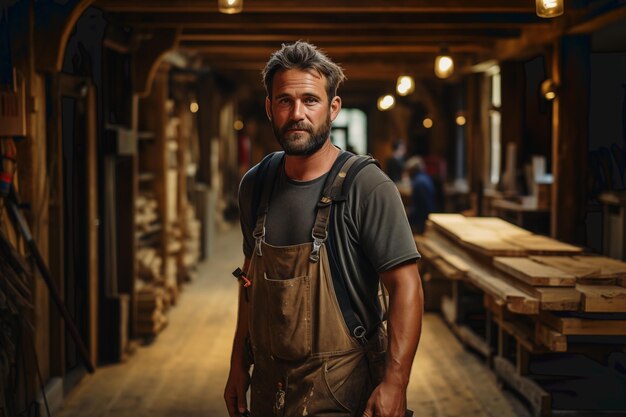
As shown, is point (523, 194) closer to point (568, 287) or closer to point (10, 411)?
point (568, 287)

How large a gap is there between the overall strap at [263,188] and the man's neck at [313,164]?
0.11 meters

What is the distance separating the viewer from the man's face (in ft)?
9.41

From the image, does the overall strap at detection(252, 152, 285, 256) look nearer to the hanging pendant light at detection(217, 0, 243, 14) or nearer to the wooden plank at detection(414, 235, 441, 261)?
the hanging pendant light at detection(217, 0, 243, 14)

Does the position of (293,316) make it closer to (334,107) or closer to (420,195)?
(334,107)

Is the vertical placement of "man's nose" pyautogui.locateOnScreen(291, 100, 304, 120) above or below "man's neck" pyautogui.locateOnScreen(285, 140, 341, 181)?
above

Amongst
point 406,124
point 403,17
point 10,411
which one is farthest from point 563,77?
point 406,124

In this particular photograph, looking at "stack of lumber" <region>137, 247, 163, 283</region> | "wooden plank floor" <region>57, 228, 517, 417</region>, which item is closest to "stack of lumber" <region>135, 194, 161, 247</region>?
"stack of lumber" <region>137, 247, 163, 283</region>

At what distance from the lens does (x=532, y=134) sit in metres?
11.7

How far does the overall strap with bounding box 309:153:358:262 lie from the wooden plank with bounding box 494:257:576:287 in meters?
2.49

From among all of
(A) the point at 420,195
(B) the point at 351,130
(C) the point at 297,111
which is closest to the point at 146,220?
(A) the point at 420,195

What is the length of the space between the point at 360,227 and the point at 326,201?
5.5 inches

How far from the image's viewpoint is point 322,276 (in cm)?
282

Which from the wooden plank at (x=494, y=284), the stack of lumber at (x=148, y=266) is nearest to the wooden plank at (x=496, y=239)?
the wooden plank at (x=494, y=284)

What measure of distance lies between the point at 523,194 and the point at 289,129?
877 cm
